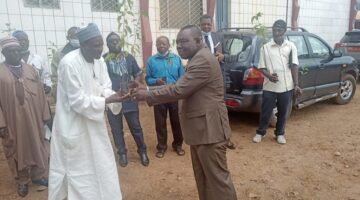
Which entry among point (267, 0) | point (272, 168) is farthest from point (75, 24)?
point (267, 0)

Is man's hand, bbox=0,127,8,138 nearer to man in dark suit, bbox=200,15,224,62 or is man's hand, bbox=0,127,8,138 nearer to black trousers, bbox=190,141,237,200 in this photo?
black trousers, bbox=190,141,237,200

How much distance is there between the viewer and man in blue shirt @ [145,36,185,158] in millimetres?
4520

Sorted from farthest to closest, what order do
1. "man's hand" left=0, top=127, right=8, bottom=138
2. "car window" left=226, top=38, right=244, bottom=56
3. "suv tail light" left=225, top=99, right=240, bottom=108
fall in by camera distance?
"car window" left=226, top=38, right=244, bottom=56 → "suv tail light" left=225, top=99, right=240, bottom=108 → "man's hand" left=0, top=127, right=8, bottom=138

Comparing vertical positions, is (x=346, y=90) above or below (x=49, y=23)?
below

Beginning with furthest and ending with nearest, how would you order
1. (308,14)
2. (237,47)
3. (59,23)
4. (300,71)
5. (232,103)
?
(308,14)
(59,23)
(300,71)
(237,47)
(232,103)

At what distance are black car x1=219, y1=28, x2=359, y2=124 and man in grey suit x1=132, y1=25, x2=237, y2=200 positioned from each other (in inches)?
101

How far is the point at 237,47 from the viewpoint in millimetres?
5648

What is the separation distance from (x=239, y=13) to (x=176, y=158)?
5840 millimetres

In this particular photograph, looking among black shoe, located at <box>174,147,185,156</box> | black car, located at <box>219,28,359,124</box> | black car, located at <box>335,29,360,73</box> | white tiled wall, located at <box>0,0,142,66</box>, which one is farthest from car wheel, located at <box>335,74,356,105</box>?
white tiled wall, located at <box>0,0,142,66</box>

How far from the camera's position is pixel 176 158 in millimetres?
4730

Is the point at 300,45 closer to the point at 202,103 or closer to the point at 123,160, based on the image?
the point at 123,160

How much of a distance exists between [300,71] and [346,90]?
2475mm

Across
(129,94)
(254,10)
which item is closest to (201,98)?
(129,94)

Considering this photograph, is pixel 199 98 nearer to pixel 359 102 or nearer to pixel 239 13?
pixel 359 102
